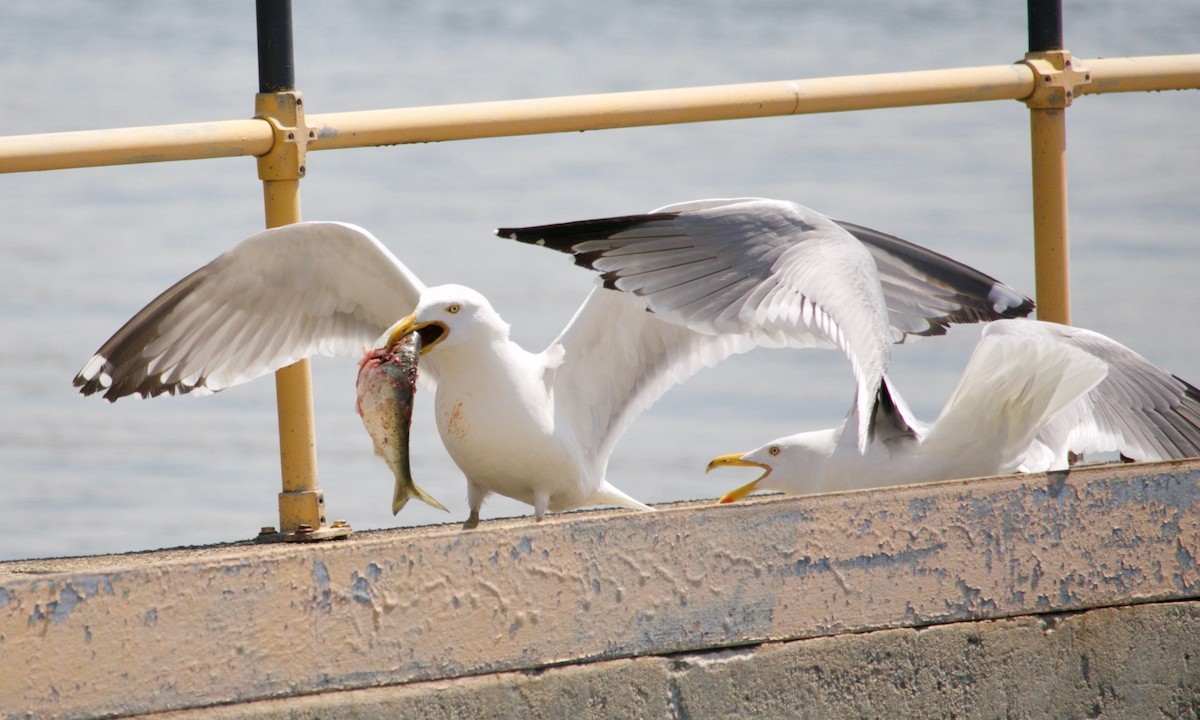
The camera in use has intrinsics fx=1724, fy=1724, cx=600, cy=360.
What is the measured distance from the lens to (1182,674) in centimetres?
302

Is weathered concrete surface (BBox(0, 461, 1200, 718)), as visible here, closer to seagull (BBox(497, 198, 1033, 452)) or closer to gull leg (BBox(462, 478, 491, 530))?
seagull (BBox(497, 198, 1033, 452))

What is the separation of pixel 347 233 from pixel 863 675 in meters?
1.65

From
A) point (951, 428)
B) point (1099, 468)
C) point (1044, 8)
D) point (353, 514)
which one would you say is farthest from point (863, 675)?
point (353, 514)

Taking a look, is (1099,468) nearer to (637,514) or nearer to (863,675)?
(863,675)

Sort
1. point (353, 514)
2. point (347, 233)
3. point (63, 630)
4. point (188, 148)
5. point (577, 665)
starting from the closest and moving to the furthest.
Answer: point (63, 630), point (577, 665), point (188, 148), point (347, 233), point (353, 514)

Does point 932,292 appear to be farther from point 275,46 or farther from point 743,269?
point 275,46

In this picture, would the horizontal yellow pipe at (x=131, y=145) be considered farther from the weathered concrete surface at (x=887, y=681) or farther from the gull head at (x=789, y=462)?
the gull head at (x=789, y=462)

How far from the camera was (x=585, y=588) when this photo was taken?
8.84ft

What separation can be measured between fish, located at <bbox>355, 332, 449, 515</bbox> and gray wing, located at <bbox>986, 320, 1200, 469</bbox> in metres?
1.34

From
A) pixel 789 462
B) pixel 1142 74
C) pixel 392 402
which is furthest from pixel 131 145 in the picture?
pixel 1142 74

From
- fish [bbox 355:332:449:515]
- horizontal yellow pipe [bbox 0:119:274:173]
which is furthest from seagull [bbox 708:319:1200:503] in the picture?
horizontal yellow pipe [bbox 0:119:274:173]

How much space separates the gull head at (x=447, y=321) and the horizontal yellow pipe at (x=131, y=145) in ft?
1.56

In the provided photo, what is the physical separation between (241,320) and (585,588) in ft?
5.68

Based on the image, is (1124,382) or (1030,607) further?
(1124,382)
